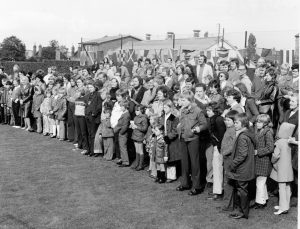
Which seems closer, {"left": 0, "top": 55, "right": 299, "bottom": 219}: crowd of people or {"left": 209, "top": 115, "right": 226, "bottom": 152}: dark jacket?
{"left": 0, "top": 55, "right": 299, "bottom": 219}: crowd of people

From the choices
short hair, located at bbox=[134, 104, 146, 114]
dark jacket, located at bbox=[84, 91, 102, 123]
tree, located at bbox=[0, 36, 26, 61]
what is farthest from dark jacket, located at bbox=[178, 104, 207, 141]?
tree, located at bbox=[0, 36, 26, 61]

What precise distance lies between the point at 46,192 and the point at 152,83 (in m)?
3.73

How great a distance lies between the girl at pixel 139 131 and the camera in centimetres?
998

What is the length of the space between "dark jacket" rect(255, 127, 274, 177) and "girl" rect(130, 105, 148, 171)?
3.24 meters

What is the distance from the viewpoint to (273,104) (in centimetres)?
891

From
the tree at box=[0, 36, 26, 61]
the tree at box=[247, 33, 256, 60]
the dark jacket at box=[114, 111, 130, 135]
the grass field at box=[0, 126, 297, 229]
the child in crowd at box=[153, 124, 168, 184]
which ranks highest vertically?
the tree at box=[0, 36, 26, 61]

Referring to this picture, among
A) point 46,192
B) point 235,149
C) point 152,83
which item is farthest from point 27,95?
point 235,149

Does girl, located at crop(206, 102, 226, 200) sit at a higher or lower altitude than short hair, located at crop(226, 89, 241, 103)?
lower

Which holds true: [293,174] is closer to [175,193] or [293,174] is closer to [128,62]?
[175,193]

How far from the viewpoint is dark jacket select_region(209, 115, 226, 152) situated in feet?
25.7

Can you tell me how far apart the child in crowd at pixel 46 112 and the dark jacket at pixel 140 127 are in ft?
16.1

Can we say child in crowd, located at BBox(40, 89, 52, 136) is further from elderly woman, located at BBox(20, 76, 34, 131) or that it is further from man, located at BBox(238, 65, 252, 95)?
man, located at BBox(238, 65, 252, 95)

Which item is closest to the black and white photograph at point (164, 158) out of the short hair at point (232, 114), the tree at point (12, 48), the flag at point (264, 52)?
the short hair at point (232, 114)

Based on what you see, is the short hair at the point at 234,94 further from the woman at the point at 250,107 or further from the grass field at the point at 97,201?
the grass field at the point at 97,201
